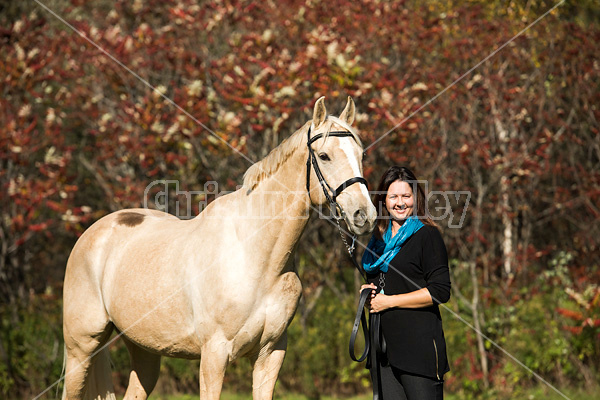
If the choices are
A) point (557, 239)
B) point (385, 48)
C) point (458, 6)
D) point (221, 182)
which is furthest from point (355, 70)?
point (557, 239)

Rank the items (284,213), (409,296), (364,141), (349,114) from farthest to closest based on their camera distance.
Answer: (364,141) → (349,114) → (284,213) → (409,296)

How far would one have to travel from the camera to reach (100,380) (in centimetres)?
459

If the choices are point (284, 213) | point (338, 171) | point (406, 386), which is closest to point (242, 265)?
point (284, 213)

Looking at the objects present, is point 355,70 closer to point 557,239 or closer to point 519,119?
point 519,119

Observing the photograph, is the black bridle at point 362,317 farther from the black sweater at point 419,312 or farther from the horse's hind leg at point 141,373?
the horse's hind leg at point 141,373

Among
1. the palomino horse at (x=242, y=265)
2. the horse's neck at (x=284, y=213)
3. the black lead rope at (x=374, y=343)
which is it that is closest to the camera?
the black lead rope at (x=374, y=343)

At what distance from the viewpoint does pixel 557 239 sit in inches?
307

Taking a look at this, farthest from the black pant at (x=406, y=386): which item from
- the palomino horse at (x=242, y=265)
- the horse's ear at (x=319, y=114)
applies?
the horse's ear at (x=319, y=114)

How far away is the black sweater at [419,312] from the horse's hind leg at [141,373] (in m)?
2.26

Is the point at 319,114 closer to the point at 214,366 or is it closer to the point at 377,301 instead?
the point at 377,301

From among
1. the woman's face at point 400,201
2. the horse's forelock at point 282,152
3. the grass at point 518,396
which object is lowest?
the grass at point 518,396

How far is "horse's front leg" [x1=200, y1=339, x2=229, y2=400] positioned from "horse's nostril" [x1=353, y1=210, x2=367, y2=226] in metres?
1.12

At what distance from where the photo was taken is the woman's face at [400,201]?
3227 mm

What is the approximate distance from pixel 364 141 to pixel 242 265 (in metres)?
4.01
